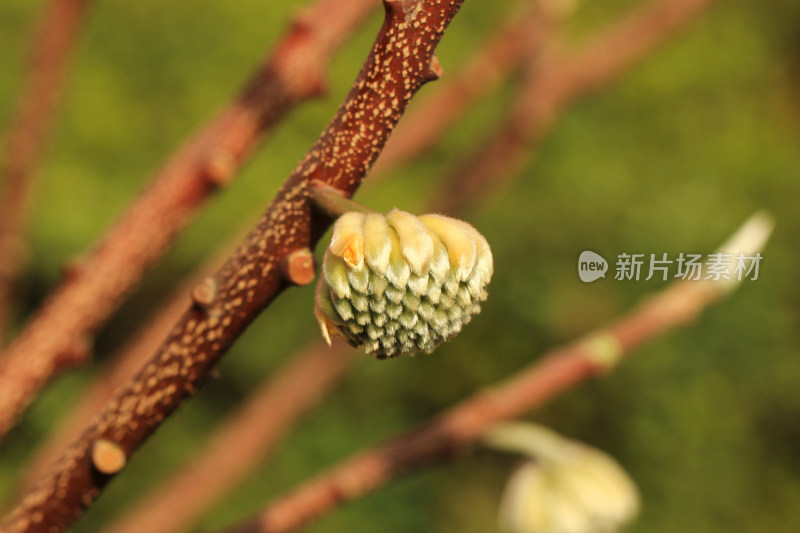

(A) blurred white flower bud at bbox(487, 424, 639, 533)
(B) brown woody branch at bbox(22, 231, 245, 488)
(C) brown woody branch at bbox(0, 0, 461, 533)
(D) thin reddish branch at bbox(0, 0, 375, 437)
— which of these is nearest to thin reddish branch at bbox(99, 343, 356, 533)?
(B) brown woody branch at bbox(22, 231, 245, 488)

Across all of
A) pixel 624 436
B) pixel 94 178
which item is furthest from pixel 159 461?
pixel 624 436

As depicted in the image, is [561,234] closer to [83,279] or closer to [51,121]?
[51,121]

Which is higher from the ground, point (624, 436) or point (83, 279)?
point (83, 279)

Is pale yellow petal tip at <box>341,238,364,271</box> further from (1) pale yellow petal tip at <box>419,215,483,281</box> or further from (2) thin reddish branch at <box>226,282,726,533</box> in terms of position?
(2) thin reddish branch at <box>226,282,726,533</box>

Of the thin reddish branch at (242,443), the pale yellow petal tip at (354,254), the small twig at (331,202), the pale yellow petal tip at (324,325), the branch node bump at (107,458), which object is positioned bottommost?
the thin reddish branch at (242,443)

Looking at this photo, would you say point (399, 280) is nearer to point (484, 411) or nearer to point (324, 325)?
point (324, 325)

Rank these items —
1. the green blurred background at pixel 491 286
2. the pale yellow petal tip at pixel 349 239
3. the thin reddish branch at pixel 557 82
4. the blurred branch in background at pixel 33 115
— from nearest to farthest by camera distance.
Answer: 1. the pale yellow petal tip at pixel 349 239
2. the blurred branch in background at pixel 33 115
3. the thin reddish branch at pixel 557 82
4. the green blurred background at pixel 491 286
